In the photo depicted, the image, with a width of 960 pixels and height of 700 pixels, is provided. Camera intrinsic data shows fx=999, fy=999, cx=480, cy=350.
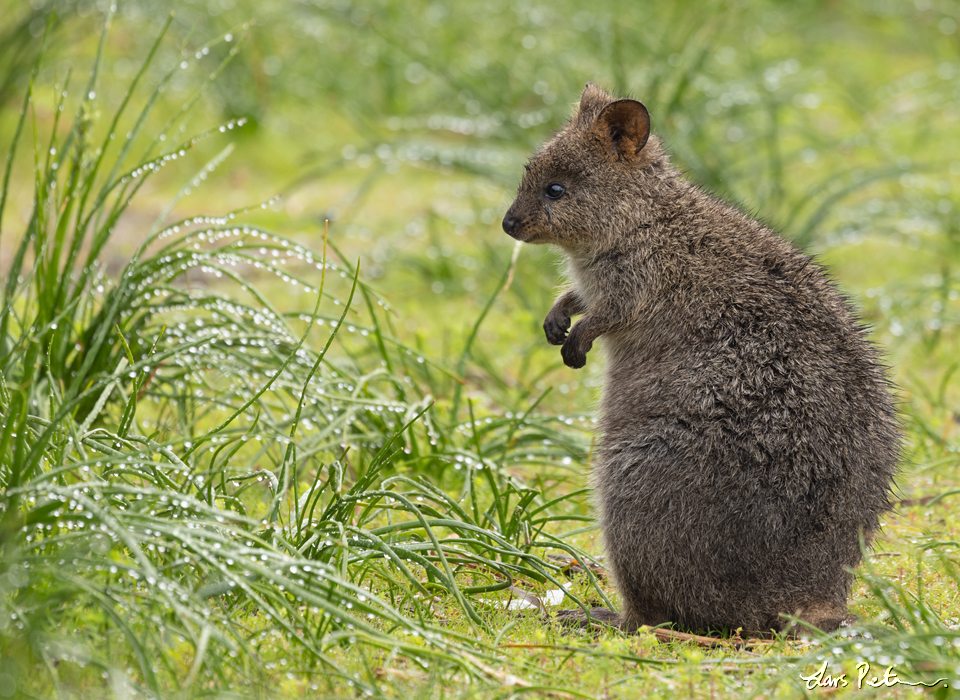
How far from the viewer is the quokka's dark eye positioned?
13.6ft

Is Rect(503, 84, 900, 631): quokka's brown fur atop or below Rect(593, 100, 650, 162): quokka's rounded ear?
below

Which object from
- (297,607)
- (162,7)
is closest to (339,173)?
(162,7)

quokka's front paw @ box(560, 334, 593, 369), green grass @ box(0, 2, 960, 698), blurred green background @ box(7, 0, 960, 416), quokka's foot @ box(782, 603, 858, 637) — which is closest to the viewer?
green grass @ box(0, 2, 960, 698)

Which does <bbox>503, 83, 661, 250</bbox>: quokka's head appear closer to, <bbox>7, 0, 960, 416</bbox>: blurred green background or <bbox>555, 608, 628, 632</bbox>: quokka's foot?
<bbox>7, 0, 960, 416</bbox>: blurred green background

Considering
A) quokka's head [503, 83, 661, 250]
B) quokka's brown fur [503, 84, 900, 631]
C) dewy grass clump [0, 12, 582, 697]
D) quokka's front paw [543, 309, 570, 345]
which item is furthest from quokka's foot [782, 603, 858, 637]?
quokka's head [503, 83, 661, 250]

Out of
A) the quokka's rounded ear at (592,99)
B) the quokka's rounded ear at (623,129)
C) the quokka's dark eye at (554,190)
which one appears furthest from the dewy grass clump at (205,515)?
the quokka's rounded ear at (592,99)

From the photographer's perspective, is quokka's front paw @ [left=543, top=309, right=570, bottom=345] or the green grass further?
quokka's front paw @ [left=543, top=309, right=570, bottom=345]

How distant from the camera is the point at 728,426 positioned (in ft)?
11.1

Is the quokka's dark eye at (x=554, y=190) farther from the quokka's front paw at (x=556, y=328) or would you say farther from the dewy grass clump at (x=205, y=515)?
the dewy grass clump at (x=205, y=515)

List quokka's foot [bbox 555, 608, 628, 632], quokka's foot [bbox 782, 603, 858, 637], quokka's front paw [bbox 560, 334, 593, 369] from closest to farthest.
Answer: quokka's foot [bbox 782, 603, 858, 637], quokka's foot [bbox 555, 608, 628, 632], quokka's front paw [bbox 560, 334, 593, 369]

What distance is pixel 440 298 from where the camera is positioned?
291 inches

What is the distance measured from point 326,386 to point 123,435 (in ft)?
3.40

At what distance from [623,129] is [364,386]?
1586 millimetres

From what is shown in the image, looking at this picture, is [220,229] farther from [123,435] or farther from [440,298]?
[440,298]
